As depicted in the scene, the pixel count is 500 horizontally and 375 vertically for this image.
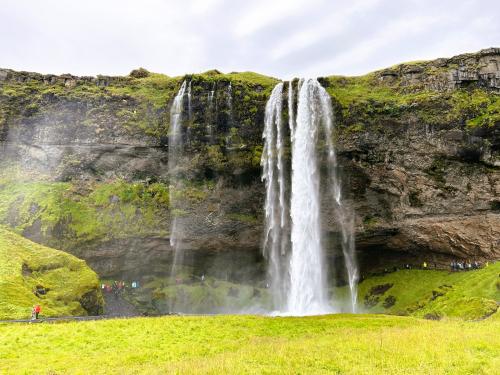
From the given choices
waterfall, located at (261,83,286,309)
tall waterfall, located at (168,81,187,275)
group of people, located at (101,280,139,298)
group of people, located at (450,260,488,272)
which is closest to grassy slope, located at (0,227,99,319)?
group of people, located at (101,280,139,298)

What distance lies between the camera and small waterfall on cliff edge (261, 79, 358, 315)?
48.4 metres

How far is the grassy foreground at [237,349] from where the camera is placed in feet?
44.7

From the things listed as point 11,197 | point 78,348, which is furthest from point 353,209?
point 11,197

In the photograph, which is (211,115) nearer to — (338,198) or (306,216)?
(306,216)

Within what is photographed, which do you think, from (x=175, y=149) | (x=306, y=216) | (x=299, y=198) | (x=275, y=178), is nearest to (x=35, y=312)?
(x=306, y=216)

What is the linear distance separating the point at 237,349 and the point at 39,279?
2375 cm

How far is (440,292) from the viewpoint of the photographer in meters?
44.0

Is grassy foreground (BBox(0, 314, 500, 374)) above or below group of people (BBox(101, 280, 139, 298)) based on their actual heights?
below

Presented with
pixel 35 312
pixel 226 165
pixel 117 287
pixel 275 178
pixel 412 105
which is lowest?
pixel 35 312

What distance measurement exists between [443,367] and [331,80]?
48.2m

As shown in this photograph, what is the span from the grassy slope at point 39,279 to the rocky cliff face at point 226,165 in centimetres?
1456

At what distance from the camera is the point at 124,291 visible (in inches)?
2052

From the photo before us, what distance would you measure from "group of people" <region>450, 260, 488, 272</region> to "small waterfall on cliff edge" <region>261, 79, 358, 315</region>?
40.7ft

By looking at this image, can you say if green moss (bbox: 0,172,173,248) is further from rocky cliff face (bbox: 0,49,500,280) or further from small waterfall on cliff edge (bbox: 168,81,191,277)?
small waterfall on cliff edge (bbox: 168,81,191,277)
